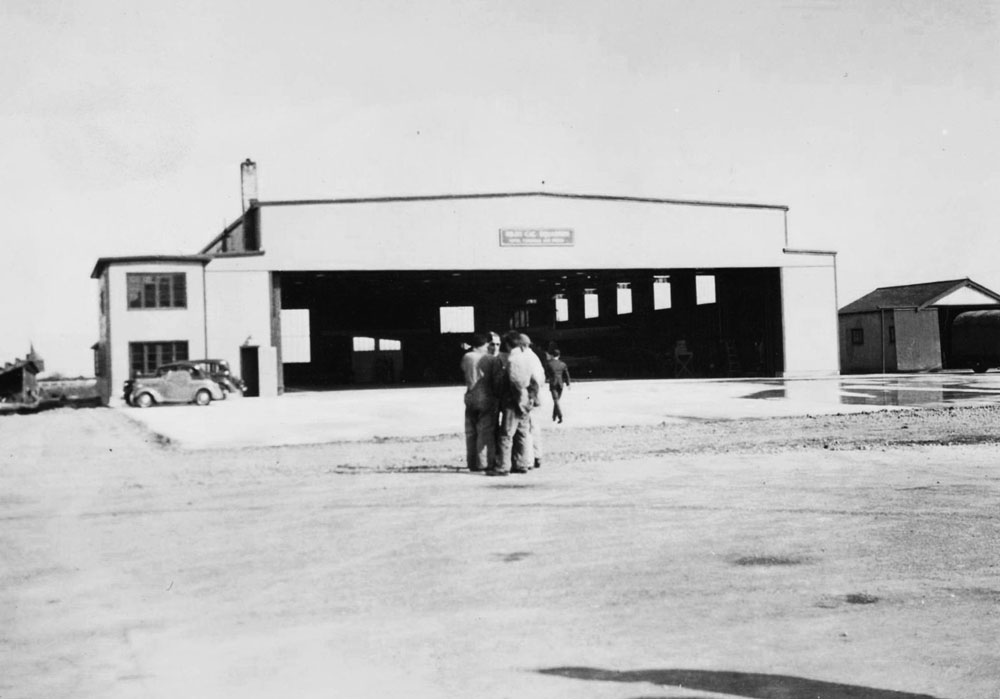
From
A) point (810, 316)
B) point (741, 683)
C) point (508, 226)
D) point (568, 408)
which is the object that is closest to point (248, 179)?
point (508, 226)

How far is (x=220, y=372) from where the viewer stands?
3675cm

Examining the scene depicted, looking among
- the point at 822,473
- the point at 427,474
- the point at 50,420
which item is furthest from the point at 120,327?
the point at 822,473

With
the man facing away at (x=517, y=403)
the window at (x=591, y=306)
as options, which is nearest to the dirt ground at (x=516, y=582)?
the man facing away at (x=517, y=403)

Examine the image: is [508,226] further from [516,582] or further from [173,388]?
[516,582]

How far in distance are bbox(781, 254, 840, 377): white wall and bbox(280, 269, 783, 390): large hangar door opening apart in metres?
0.47

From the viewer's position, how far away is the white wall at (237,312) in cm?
3788

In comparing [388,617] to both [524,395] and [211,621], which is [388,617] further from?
[524,395]

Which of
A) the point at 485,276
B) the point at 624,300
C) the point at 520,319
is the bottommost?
the point at 520,319

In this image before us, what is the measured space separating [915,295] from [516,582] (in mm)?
45607

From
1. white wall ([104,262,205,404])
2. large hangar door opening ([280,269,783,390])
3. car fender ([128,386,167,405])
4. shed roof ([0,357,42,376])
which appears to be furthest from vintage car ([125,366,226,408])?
shed roof ([0,357,42,376])

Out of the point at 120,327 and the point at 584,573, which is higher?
the point at 120,327

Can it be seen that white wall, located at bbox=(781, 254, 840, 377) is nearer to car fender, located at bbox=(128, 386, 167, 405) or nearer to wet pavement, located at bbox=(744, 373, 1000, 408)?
wet pavement, located at bbox=(744, 373, 1000, 408)

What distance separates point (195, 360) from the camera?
119ft

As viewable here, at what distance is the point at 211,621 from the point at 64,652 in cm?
82
